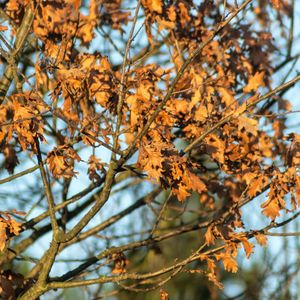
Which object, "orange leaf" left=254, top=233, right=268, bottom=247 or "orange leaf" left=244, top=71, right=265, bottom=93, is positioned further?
"orange leaf" left=244, top=71, right=265, bottom=93

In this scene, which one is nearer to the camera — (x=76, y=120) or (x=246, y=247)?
(x=246, y=247)

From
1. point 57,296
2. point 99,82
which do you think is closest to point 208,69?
point 99,82

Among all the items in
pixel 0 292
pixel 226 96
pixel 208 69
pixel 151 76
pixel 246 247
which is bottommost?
pixel 0 292

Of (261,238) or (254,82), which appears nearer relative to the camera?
(261,238)

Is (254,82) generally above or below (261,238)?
above

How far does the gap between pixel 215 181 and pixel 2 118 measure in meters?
1.77

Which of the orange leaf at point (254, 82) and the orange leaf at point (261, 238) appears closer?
the orange leaf at point (261, 238)

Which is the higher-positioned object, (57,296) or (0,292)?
(57,296)

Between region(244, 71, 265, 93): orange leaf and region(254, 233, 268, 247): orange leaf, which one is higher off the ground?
region(244, 71, 265, 93): orange leaf

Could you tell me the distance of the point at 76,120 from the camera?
188 inches

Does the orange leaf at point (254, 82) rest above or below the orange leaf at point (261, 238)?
above

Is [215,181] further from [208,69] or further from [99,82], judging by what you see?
[99,82]

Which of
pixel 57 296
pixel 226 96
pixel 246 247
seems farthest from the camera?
pixel 57 296

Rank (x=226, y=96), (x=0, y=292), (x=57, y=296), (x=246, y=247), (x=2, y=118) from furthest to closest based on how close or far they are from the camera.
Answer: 1. (x=57, y=296)
2. (x=226, y=96)
3. (x=2, y=118)
4. (x=0, y=292)
5. (x=246, y=247)
